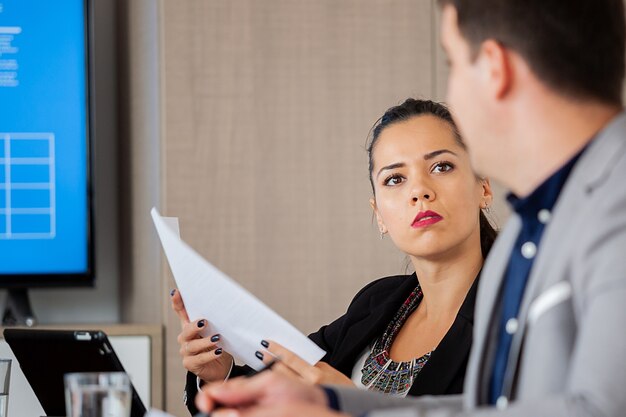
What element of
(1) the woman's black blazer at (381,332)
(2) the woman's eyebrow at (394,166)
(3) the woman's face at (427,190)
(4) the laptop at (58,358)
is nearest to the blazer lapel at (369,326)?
(1) the woman's black blazer at (381,332)

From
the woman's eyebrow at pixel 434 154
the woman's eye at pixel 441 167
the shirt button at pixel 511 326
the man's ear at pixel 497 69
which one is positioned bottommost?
the shirt button at pixel 511 326

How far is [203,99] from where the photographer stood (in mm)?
3299

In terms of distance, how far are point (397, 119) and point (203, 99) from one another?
1.16 metres

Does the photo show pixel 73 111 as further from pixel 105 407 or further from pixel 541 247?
pixel 541 247

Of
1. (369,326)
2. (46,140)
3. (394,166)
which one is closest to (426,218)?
(394,166)

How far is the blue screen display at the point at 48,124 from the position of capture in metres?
3.32

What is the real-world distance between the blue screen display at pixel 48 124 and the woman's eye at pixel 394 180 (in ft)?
4.71

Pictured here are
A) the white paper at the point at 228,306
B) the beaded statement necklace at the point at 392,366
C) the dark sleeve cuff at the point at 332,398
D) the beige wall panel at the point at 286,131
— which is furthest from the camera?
the beige wall panel at the point at 286,131

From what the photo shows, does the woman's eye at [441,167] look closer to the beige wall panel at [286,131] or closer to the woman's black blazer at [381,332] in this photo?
the woman's black blazer at [381,332]

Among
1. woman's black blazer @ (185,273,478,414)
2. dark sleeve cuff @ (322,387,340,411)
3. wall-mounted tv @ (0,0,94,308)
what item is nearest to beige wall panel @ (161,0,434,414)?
wall-mounted tv @ (0,0,94,308)

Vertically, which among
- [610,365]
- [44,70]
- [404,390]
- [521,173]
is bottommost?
[404,390]

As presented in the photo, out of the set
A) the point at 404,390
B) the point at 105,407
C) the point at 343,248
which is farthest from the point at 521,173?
the point at 343,248

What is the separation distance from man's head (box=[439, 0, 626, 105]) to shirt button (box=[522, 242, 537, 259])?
0.16m

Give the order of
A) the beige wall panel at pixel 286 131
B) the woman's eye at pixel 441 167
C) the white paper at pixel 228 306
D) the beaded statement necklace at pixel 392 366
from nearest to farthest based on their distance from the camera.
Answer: the white paper at pixel 228 306 → the beaded statement necklace at pixel 392 366 → the woman's eye at pixel 441 167 → the beige wall panel at pixel 286 131
